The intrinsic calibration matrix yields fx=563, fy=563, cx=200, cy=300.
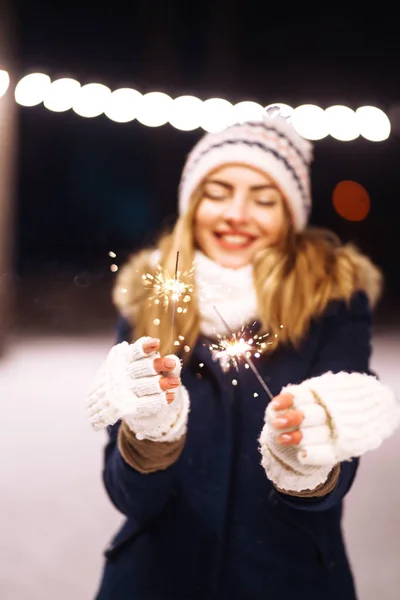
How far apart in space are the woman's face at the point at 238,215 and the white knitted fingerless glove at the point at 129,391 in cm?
16

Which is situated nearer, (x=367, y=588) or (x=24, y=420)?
(x=367, y=588)

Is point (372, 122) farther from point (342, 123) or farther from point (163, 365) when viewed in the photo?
point (163, 365)

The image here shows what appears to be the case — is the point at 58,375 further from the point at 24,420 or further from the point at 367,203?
the point at 367,203

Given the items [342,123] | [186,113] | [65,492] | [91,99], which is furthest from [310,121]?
[65,492]

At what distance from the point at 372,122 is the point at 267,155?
21cm

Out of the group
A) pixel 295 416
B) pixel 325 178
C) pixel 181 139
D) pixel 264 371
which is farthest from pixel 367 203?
pixel 295 416

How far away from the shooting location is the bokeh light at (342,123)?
69cm

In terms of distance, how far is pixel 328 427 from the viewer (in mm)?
435

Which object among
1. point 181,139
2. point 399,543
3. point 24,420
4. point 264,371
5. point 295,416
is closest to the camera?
point 295,416

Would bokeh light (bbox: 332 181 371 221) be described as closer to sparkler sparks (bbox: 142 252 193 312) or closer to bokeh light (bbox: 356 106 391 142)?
bokeh light (bbox: 356 106 391 142)

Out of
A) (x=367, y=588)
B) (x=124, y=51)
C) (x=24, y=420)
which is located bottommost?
(x=367, y=588)

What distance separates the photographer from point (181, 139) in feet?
2.41

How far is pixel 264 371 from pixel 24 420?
2.05 ft

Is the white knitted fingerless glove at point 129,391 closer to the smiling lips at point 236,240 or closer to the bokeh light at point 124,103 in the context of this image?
the smiling lips at point 236,240
